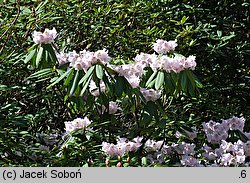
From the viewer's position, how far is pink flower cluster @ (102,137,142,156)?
3.12 m

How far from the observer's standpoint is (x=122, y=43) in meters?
4.38

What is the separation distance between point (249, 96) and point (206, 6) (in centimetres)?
82

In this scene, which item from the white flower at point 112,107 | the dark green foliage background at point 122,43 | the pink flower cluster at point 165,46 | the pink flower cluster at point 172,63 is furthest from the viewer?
the dark green foliage background at point 122,43

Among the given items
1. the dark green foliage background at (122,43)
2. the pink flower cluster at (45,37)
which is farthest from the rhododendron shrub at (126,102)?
the dark green foliage background at (122,43)

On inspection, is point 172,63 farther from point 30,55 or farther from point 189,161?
point 30,55

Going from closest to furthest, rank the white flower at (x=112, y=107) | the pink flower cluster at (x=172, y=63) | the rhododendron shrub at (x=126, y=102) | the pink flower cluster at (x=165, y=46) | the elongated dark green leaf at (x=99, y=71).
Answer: the elongated dark green leaf at (x=99, y=71)
the rhododendron shrub at (x=126, y=102)
the pink flower cluster at (x=172, y=63)
the white flower at (x=112, y=107)
the pink flower cluster at (x=165, y=46)

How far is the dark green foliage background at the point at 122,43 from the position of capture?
372 cm

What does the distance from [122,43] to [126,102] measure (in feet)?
3.78

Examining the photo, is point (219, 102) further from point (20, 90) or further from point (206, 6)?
point (20, 90)

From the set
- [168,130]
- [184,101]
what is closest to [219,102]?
[184,101]

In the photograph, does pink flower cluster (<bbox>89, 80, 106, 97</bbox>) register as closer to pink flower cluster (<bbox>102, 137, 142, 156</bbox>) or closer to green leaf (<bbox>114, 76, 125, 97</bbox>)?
green leaf (<bbox>114, 76, 125, 97</bbox>)

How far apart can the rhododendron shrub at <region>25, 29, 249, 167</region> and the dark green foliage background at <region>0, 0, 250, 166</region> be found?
0.72 ft

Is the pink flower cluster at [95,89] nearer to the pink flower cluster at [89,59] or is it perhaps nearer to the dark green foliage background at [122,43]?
the pink flower cluster at [89,59]

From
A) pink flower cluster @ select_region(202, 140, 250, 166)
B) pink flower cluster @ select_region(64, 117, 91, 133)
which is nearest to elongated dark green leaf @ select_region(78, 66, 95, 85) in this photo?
pink flower cluster @ select_region(64, 117, 91, 133)
